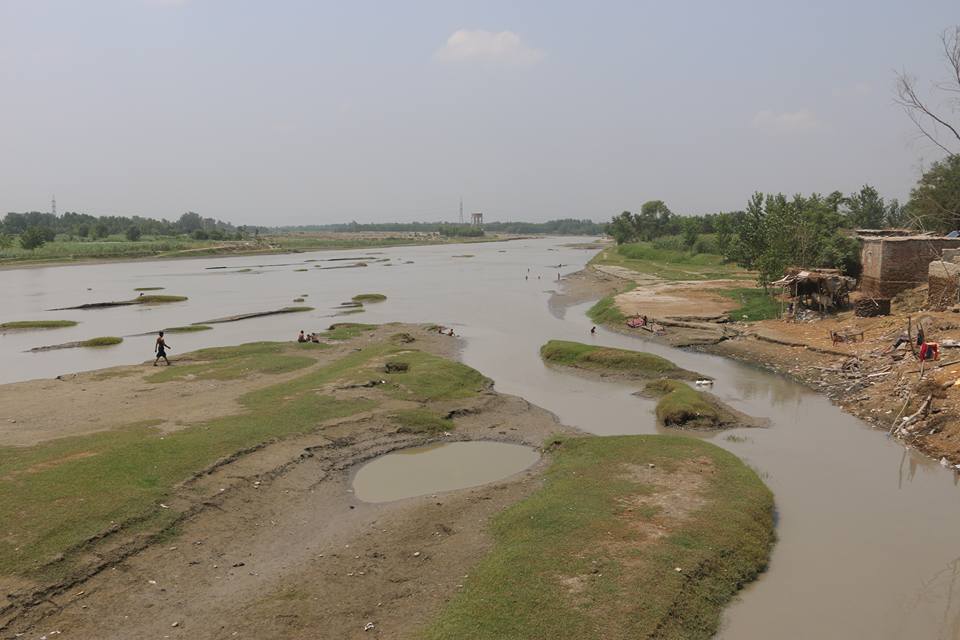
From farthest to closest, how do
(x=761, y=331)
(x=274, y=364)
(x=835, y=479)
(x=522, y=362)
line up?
(x=761, y=331) < (x=522, y=362) < (x=274, y=364) < (x=835, y=479)

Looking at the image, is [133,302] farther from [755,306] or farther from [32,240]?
[32,240]

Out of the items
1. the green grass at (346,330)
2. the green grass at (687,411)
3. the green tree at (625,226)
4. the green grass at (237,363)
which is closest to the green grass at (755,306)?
the green grass at (687,411)

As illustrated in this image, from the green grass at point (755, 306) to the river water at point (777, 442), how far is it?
841 cm

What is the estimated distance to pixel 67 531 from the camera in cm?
1155

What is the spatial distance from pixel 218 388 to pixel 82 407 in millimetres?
4369

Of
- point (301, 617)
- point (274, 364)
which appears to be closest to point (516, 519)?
point (301, 617)

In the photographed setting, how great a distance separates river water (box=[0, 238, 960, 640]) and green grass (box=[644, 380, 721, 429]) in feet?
2.34

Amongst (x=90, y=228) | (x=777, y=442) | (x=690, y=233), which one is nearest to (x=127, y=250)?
(x=90, y=228)

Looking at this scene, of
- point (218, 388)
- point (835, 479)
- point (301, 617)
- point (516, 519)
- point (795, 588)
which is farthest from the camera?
point (218, 388)

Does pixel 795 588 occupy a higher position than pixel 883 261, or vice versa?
pixel 883 261

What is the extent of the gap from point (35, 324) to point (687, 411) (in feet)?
147

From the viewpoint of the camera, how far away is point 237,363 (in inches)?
1101

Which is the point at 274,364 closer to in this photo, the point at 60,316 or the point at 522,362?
the point at 522,362

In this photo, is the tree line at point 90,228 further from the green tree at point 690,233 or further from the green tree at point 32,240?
the green tree at point 690,233
